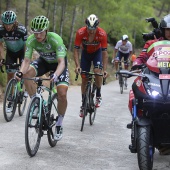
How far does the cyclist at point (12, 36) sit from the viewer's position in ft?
29.0

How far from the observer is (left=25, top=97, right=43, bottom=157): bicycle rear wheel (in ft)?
19.1

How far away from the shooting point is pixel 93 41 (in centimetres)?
889

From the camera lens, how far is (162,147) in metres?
A: 5.48

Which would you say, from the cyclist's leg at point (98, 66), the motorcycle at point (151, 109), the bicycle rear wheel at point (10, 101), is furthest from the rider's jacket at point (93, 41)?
the motorcycle at point (151, 109)

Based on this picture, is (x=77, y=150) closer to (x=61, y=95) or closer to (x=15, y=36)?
(x=61, y=95)

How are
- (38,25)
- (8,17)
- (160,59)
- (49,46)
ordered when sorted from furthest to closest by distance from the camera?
(8,17) → (49,46) → (38,25) → (160,59)

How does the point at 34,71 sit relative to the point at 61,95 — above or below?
above

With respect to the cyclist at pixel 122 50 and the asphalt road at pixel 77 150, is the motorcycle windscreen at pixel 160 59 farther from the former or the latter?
the cyclist at pixel 122 50

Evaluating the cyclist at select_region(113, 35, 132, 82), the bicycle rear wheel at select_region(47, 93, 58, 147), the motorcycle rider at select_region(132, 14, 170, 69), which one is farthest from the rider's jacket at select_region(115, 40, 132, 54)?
the motorcycle rider at select_region(132, 14, 170, 69)

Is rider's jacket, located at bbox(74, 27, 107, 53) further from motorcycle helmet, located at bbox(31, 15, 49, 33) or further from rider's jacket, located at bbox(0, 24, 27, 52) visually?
motorcycle helmet, located at bbox(31, 15, 49, 33)

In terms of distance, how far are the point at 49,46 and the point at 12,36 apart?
2.73 m

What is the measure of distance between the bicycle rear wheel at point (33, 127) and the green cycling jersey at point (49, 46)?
38.9 inches

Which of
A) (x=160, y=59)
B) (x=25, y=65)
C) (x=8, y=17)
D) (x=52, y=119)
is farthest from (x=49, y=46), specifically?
(x=8, y=17)

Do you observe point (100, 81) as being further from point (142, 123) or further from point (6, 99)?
point (142, 123)
